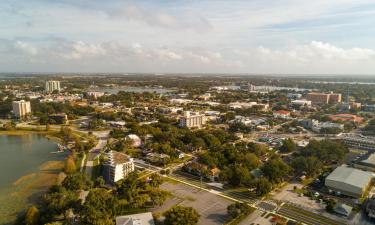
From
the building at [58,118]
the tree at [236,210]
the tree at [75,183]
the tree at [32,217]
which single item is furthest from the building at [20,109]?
the tree at [236,210]

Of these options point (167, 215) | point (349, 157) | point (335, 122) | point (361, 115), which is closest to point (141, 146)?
point (167, 215)

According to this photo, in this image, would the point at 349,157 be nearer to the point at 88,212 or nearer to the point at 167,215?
the point at 167,215

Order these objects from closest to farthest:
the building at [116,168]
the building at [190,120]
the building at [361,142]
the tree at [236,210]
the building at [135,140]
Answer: the tree at [236,210], the building at [116,168], the building at [361,142], the building at [135,140], the building at [190,120]

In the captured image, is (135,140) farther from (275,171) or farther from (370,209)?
(370,209)

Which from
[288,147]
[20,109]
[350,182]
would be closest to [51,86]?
[20,109]

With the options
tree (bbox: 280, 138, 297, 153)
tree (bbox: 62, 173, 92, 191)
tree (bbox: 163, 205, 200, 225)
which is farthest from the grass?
tree (bbox: 280, 138, 297, 153)

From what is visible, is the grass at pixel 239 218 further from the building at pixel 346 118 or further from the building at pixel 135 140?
the building at pixel 346 118
